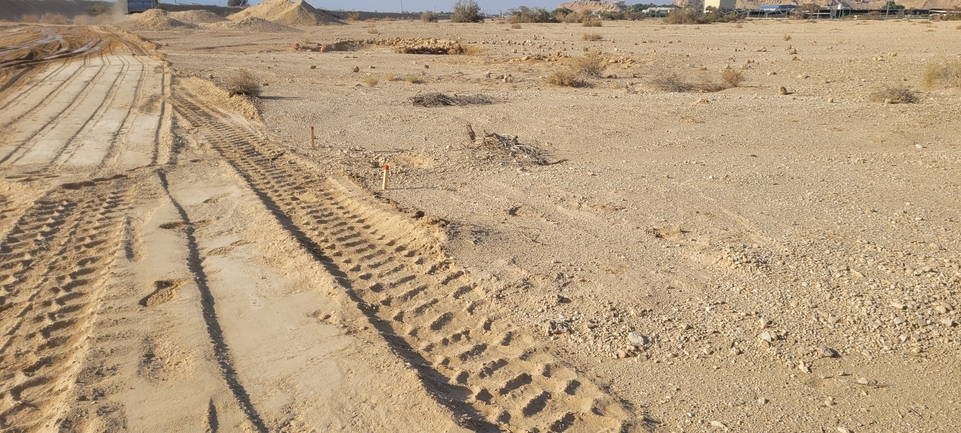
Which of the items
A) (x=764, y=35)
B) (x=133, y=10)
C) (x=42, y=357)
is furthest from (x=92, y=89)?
(x=133, y=10)

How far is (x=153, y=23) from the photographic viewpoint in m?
53.2

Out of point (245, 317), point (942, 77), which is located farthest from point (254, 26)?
point (245, 317)

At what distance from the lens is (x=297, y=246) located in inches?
277

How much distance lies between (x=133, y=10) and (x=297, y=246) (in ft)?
234

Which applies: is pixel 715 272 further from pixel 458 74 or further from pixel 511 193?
pixel 458 74

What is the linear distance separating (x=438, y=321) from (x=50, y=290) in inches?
134

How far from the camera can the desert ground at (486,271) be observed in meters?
4.50

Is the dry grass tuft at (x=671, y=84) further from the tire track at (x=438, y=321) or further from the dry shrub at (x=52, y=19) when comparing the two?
the dry shrub at (x=52, y=19)

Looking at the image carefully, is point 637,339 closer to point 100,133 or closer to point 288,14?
point 100,133

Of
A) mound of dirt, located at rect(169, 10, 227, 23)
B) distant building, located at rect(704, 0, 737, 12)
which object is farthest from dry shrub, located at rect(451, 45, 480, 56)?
distant building, located at rect(704, 0, 737, 12)

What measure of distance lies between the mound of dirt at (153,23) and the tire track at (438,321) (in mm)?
50243

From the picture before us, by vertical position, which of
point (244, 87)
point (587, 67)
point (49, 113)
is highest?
point (587, 67)

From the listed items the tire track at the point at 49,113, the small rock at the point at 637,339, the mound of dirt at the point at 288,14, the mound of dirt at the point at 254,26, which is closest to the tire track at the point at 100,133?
the tire track at the point at 49,113

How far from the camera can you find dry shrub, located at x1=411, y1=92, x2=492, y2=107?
16047 mm
